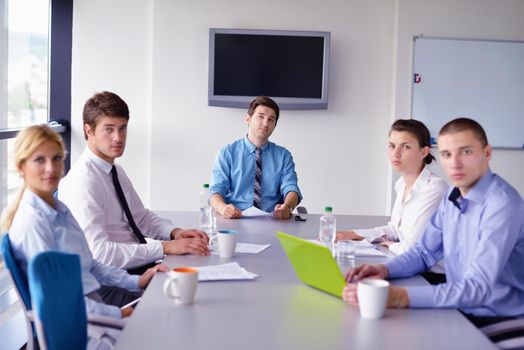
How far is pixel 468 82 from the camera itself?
19.0ft

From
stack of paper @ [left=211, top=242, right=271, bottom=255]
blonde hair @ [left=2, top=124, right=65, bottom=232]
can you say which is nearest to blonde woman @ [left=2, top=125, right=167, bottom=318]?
blonde hair @ [left=2, top=124, right=65, bottom=232]

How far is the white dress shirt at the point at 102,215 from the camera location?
2576 mm

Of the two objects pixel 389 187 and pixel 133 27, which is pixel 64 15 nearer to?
pixel 133 27

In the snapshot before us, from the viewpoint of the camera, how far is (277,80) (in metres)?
5.67

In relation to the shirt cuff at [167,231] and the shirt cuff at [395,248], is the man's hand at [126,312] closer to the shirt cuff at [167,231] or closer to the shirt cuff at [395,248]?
the shirt cuff at [167,231]

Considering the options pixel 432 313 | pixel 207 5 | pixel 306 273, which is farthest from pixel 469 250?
pixel 207 5

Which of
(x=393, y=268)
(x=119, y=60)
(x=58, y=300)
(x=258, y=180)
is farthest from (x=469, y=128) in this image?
(x=119, y=60)

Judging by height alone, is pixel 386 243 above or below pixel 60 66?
below

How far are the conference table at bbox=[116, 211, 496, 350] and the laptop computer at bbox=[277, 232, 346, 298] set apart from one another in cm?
3

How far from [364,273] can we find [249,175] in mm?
2029

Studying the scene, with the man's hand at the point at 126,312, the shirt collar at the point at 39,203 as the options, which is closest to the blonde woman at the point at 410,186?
the man's hand at the point at 126,312

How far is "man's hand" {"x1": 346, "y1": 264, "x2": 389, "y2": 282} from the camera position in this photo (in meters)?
2.14

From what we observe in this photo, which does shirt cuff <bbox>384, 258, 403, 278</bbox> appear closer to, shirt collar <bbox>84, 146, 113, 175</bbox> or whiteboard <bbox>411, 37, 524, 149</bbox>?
shirt collar <bbox>84, 146, 113, 175</bbox>

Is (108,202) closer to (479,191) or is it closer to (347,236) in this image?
(347,236)
